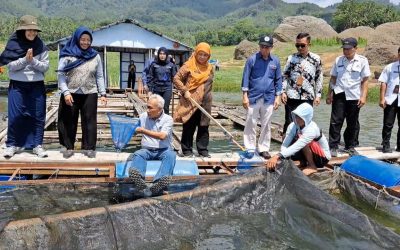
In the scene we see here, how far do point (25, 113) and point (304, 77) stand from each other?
353 centimetres

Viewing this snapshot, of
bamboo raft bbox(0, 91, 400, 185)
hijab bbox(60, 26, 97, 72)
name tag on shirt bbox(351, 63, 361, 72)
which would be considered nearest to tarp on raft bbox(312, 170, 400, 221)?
bamboo raft bbox(0, 91, 400, 185)

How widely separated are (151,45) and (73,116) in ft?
40.2

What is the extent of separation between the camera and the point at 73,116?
5.61 m

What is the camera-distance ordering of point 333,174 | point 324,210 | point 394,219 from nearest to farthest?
point 324,210, point 394,219, point 333,174

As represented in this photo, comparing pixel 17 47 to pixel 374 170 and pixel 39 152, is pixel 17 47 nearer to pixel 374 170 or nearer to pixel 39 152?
pixel 39 152

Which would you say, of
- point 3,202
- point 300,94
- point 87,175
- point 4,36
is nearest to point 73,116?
point 87,175

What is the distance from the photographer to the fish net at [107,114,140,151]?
191 inches

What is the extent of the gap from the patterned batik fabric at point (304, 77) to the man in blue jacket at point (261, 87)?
0.21 metres

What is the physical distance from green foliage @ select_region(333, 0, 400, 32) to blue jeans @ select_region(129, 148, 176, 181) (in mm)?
56791

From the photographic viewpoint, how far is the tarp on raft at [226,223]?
3.05 m

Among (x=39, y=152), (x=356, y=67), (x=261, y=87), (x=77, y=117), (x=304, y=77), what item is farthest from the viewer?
(x=356, y=67)

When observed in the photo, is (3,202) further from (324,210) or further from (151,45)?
(151,45)

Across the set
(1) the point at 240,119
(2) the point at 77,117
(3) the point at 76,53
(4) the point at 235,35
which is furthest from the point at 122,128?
(4) the point at 235,35

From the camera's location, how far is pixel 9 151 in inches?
212
